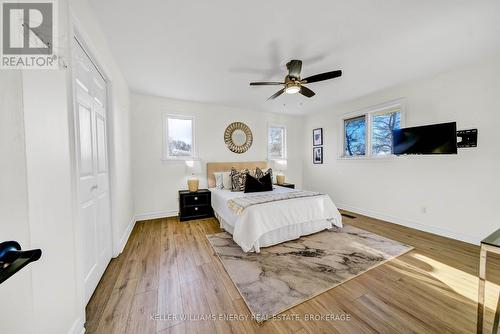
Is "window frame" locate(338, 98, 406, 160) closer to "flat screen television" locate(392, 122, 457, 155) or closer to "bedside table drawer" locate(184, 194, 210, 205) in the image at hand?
"flat screen television" locate(392, 122, 457, 155)

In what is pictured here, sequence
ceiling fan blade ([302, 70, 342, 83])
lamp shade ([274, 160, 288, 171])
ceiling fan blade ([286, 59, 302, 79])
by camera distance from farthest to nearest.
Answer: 1. lamp shade ([274, 160, 288, 171])
2. ceiling fan blade ([286, 59, 302, 79])
3. ceiling fan blade ([302, 70, 342, 83])

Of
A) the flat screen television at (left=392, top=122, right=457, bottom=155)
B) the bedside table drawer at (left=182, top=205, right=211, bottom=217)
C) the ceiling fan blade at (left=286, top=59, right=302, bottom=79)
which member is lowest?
the bedside table drawer at (left=182, top=205, right=211, bottom=217)

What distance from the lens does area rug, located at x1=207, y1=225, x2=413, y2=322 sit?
1693mm

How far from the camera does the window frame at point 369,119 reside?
11.3 feet

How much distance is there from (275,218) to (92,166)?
2.23 m

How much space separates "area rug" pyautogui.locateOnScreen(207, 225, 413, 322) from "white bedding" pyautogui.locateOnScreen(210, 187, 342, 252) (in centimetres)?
12

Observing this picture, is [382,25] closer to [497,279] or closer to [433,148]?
[433,148]

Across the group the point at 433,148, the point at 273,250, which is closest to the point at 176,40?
the point at 273,250

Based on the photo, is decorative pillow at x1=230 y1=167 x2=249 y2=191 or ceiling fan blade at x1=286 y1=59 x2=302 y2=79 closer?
ceiling fan blade at x1=286 y1=59 x2=302 y2=79

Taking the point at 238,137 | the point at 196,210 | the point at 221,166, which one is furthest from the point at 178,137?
the point at 196,210

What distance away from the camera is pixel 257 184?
3.65 meters

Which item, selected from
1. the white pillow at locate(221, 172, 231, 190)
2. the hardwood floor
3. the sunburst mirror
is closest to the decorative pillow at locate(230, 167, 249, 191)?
the white pillow at locate(221, 172, 231, 190)

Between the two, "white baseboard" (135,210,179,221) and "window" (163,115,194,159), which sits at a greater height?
"window" (163,115,194,159)

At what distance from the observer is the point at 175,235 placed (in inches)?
123
